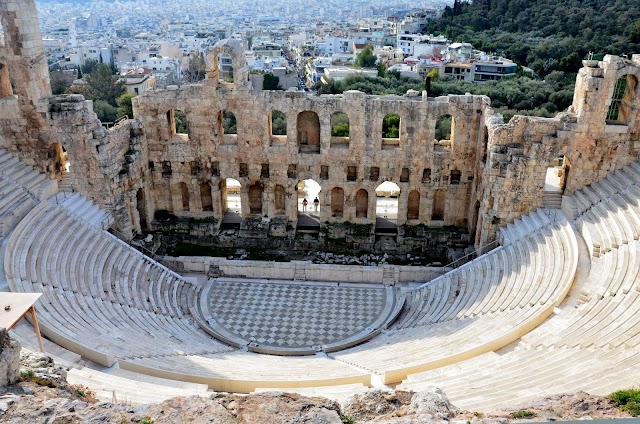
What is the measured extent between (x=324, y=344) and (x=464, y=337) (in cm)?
528

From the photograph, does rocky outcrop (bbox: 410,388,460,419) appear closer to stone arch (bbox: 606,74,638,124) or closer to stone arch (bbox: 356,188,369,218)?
stone arch (bbox: 606,74,638,124)

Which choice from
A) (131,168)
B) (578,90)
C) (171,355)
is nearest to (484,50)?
(578,90)

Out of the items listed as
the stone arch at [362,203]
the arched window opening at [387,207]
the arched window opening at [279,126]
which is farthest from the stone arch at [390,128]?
the stone arch at [362,203]

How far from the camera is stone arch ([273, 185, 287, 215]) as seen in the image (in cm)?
2764

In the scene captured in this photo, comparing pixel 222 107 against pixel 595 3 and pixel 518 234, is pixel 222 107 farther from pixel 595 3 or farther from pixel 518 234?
pixel 595 3

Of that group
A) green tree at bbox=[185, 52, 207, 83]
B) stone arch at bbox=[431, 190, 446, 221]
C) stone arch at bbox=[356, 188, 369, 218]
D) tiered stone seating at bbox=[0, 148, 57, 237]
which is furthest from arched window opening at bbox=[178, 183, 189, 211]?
green tree at bbox=[185, 52, 207, 83]

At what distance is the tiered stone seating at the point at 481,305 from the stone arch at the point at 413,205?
5479 millimetres

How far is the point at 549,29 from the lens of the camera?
82812 millimetres

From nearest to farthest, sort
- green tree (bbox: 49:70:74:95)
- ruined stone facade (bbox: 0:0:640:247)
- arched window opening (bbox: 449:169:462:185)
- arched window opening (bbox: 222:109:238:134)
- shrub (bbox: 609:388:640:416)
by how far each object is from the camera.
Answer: shrub (bbox: 609:388:640:416) → ruined stone facade (bbox: 0:0:640:247) → arched window opening (bbox: 449:169:462:185) → arched window opening (bbox: 222:109:238:134) → green tree (bbox: 49:70:74:95)

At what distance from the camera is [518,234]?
2245 centimetres

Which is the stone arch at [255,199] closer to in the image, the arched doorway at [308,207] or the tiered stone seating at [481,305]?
the arched doorway at [308,207]

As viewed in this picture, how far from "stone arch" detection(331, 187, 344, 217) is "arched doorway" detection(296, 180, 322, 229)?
3.34 feet

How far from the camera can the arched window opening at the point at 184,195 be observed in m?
27.9

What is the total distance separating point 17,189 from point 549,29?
8150cm
